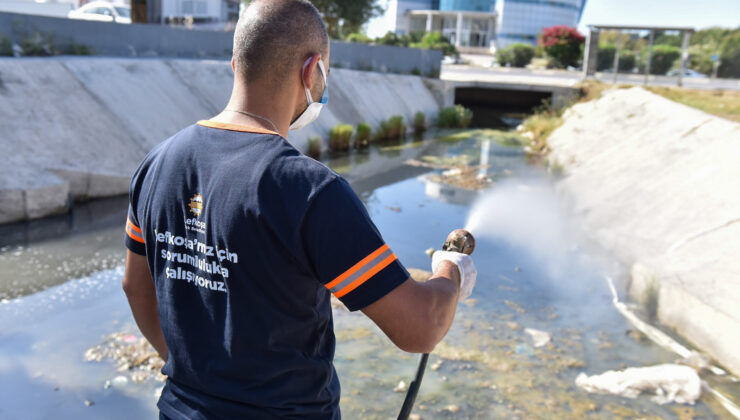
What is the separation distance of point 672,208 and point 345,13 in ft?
96.0

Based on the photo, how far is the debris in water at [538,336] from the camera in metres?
5.33

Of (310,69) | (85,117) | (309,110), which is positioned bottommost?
(85,117)

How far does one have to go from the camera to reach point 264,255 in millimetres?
1532

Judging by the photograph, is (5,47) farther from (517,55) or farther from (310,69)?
(517,55)

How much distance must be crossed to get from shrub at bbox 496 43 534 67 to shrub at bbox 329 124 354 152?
27.9 m

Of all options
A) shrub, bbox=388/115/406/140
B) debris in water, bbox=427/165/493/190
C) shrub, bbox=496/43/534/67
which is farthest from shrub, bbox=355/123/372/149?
shrub, bbox=496/43/534/67

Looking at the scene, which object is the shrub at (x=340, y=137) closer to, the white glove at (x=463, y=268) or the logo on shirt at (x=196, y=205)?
the white glove at (x=463, y=268)

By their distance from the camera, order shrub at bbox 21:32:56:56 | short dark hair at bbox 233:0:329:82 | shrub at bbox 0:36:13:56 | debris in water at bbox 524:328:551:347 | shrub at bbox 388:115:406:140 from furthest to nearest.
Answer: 1. shrub at bbox 388:115:406:140
2. shrub at bbox 21:32:56:56
3. shrub at bbox 0:36:13:56
4. debris in water at bbox 524:328:551:347
5. short dark hair at bbox 233:0:329:82

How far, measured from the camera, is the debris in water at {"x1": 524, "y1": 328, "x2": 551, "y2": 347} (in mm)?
5332

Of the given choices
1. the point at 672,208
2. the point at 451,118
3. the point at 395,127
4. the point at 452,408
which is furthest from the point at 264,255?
the point at 451,118

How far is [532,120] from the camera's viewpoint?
65.4 feet

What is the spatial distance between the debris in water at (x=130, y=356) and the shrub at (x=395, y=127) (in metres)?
12.6

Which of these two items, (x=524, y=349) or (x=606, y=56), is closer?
(x=524, y=349)

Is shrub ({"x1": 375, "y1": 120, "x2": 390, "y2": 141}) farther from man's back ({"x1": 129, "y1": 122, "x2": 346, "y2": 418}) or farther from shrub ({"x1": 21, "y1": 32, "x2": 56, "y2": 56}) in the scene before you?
man's back ({"x1": 129, "y1": 122, "x2": 346, "y2": 418})
